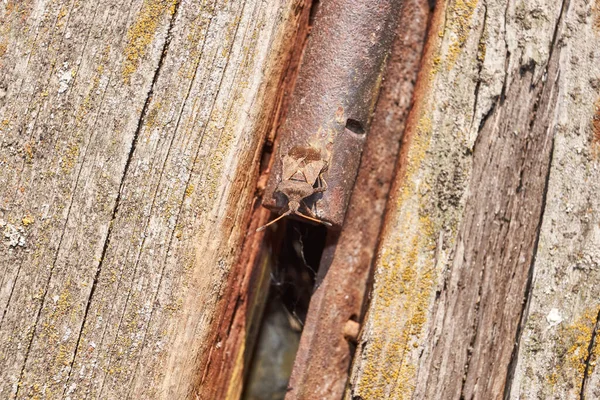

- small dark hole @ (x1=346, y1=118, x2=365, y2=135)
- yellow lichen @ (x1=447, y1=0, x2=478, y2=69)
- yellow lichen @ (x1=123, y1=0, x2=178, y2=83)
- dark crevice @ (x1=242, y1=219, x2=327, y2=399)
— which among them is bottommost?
dark crevice @ (x1=242, y1=219, x2=327, y2=399)

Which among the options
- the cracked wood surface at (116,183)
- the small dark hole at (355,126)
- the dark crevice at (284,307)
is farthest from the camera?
the dark crevice at (284,307)

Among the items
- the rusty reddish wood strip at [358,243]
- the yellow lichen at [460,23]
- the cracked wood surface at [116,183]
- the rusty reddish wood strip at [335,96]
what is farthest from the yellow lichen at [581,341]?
the cracked wood surface at [116,183]

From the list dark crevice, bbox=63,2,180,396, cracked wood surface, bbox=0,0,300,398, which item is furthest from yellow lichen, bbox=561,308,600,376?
dark crevice, bbox=63,2,180,396

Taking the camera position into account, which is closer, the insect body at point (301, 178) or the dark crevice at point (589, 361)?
the insect body at point (301, 178)

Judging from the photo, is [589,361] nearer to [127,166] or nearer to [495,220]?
[495,220]

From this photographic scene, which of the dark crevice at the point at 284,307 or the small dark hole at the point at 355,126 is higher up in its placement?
the small dark hole at the point at 355,126

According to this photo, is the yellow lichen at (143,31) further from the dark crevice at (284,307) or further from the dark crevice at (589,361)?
the dark crevice at (589,361)

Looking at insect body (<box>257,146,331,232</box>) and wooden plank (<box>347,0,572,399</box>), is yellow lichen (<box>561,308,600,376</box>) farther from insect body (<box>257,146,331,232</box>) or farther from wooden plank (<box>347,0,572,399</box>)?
insect body (<box>257,146,331,232</box>)
